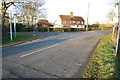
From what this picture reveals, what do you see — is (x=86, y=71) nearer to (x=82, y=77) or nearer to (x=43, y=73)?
(x=82, y=77)

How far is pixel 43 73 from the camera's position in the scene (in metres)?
3.88

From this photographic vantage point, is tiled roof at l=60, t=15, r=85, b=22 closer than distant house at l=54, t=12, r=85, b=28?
No

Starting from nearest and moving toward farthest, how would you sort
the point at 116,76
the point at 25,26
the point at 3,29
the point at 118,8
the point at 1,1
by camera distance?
the point at 116,76 → the point at 3,29 → the point at 1,1 → the point at 118,8 → the point at 25,26

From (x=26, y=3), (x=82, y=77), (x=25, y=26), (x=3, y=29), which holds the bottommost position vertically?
(x=82, y=77)

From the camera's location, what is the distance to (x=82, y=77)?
3668mm

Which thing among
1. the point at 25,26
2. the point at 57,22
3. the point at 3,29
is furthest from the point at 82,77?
the point at 57,22

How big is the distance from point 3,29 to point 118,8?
16369mm

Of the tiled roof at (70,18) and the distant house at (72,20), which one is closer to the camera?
the distant house at (72,20)

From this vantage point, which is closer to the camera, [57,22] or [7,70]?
[7,70]

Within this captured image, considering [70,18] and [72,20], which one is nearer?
[70,18]

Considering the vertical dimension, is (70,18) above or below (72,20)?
above

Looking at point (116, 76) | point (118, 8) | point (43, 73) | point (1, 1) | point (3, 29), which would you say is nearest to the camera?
point (116, 76)

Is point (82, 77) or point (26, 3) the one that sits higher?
point (26, 3)

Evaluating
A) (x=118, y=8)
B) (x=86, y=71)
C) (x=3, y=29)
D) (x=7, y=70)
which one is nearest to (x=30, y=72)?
(x=7, y=70)
